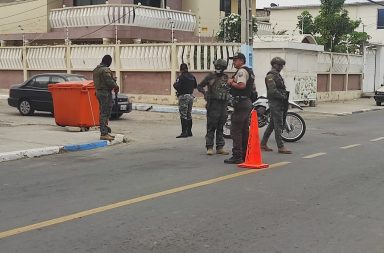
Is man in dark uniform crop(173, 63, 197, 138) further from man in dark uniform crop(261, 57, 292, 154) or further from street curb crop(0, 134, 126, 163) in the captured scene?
man in dark uniform crop(261, 57, 292, 154)

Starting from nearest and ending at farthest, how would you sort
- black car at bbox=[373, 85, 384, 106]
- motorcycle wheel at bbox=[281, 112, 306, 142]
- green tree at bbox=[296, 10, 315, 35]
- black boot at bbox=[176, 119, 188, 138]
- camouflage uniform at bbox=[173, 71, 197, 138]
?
motorcycle wheel at bbox=[281, 112, 306, 142]
camouflage uniform at bbox=[173, 71, 197, 138]
black boot at bbox=[176, 119, 188, 138]
black car at bbox=[373, 85, 384, 106]
green tree at bbox=[296, 10, 315, 35]

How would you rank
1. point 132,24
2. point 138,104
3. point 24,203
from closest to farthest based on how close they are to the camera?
point 24,203 → point 138,104 → point 132,24

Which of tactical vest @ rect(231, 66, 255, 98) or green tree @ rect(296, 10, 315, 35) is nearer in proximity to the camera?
tactical vest @ rect(231, 66, 255, 98)

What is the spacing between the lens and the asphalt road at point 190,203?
16.6 feet

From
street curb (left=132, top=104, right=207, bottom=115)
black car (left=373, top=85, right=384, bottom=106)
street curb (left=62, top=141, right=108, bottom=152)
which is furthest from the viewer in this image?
black car (left=373, top=85, right=384, bottom=106)

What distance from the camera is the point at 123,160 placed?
32.0 ft

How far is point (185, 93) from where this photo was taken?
43.4ft

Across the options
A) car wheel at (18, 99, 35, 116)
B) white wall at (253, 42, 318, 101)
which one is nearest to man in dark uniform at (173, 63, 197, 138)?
car wheel at (18, 99, 35, 116)

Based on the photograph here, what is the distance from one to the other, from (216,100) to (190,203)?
3.95 m

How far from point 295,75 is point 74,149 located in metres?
14.6

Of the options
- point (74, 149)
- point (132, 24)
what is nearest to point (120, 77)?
point (132, 24)

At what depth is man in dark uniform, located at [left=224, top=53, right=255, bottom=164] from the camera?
9.20m

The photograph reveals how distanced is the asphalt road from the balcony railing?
1638cm

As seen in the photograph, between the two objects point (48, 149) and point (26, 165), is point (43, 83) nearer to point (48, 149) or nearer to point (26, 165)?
point (48, 149)
